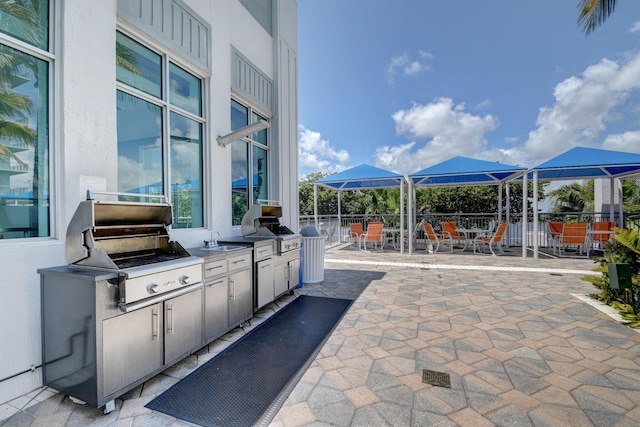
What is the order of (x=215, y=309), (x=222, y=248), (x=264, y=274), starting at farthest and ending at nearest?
1. (x=264, y=274)
2. (x=222, y=248)
3. (x=215, y=309)

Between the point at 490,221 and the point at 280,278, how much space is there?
9.54 m

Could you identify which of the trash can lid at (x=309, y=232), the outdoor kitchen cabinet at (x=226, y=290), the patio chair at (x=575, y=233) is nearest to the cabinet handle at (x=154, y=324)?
the outdoor kitchen cabinet at (x=226, y=290)

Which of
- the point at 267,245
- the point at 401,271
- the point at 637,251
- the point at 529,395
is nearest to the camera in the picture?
the point at 529,395

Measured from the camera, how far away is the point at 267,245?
A: 390cm

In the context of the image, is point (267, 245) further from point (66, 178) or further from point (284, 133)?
point (284, 133)

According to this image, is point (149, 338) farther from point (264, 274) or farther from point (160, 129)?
point (160, 129)

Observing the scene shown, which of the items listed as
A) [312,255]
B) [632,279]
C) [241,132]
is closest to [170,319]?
[241,132]

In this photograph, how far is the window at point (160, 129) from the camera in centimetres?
301

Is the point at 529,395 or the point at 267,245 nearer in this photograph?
the point at 529,395

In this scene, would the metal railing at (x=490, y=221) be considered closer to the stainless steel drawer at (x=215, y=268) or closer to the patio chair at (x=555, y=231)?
the patio chair at (x=555, y=231)

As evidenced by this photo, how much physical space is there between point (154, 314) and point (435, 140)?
28699 millimetres

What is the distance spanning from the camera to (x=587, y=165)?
7.52m

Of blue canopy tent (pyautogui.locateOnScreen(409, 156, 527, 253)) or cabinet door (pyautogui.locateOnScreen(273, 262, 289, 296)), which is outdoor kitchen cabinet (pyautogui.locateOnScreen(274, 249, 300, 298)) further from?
blue canopy tent (pyautogui.locateOnScreen(409, 156, 527, 253))

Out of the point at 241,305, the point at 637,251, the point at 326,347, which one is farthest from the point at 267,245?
the point at 637,251
